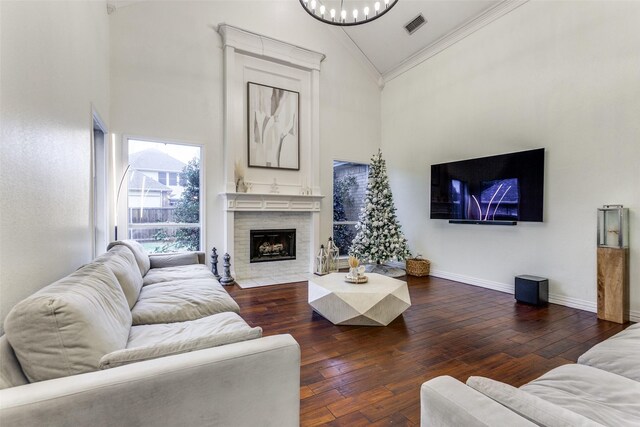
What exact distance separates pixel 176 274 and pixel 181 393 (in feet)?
7.94

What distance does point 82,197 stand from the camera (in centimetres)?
259

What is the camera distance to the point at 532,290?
12.4ft

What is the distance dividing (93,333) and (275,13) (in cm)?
584

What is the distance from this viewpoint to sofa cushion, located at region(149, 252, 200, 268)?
3.81 metres

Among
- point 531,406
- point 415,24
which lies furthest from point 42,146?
point 415,24

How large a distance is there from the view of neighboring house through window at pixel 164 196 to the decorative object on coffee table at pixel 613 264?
17.5 feet

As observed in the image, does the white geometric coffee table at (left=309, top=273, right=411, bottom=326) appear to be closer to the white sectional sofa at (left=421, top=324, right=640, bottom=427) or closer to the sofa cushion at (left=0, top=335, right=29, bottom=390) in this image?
the white sectional sofa at (left=421, top=324, right=640, bottom=427)

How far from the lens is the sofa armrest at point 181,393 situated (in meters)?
0.91

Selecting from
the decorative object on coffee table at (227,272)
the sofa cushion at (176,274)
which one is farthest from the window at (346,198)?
the sofa cushion at (176,274)

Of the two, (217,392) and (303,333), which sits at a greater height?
(217,392)

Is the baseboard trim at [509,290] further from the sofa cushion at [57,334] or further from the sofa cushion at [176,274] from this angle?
the sofa cushion at [57,334]

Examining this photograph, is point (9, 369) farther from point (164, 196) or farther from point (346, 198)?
point (346, 198)

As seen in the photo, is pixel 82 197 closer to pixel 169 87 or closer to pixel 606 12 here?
pixel 169 87

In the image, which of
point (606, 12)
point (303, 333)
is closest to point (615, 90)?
point (606, 12)
